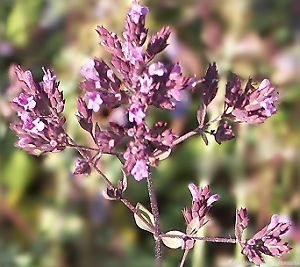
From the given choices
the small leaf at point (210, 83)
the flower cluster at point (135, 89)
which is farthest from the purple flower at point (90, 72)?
the small leaf at point (210, 83)

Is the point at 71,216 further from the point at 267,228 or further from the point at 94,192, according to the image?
the point at 267,228

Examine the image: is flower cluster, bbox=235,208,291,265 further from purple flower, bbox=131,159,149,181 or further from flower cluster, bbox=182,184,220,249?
purple flower, bbox=131,159,149,181

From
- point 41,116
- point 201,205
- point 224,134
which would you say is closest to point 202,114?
point 224,134

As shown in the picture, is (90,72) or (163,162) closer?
(90,72)

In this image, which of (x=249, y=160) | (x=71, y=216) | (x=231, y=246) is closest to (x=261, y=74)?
(x=249, y=160)

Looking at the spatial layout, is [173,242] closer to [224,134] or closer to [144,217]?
[144,217]

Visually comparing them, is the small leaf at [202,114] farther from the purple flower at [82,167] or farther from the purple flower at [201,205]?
the purple flower at [82,167]

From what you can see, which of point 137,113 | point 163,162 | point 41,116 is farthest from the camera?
point 163,162
